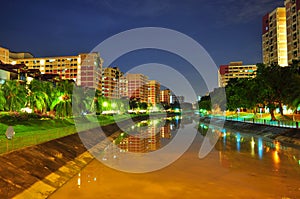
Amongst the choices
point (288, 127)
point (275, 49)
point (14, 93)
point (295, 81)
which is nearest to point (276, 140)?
point (288, 127)

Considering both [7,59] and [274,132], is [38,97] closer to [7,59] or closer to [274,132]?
[274,132]

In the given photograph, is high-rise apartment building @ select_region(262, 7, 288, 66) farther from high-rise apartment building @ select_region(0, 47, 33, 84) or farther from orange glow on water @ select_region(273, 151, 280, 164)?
high-rise apartment building @ select_region(0, 47, 33, 84)

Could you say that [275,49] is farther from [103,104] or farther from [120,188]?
[120,188]

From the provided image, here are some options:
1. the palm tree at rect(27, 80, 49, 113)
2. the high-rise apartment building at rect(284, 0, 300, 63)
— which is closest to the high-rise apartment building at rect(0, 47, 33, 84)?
the palm tree at rect(27, 80, 49, 113)

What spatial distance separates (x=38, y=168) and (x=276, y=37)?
110 meters

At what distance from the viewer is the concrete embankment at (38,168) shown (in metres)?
14.0

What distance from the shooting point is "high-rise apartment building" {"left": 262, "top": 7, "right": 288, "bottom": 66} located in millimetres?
105562

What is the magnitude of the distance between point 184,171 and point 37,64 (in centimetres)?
16406

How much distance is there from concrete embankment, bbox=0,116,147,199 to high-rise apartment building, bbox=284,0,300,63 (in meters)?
87.2

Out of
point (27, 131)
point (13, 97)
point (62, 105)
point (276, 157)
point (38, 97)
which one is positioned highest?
point (38, 97)

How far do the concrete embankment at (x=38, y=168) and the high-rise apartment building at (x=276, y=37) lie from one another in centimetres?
9822

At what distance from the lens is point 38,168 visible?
57.4 feet

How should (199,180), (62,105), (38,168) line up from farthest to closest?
(62,105), (199,180), (38,168)

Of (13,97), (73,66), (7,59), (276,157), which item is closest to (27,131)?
(13,97)
